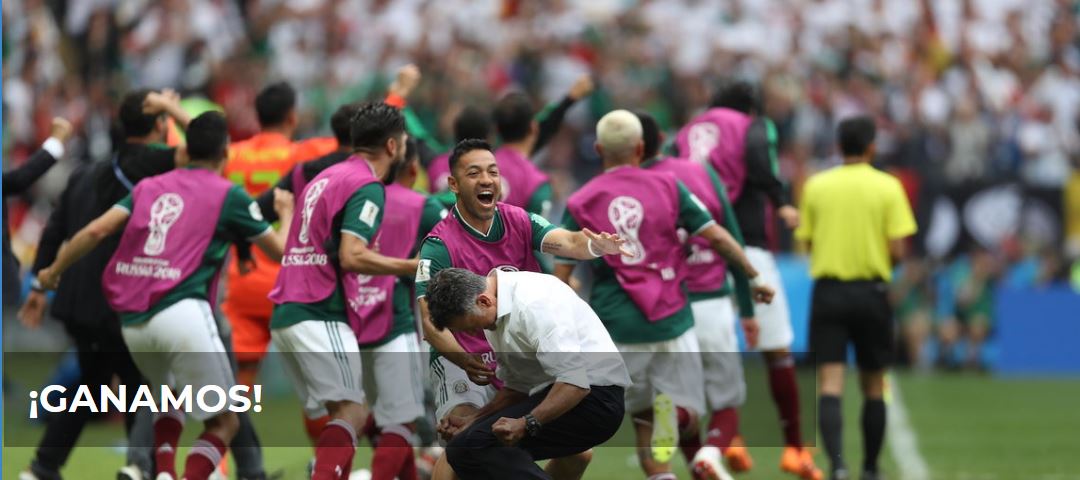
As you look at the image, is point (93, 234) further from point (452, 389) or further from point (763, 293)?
point (763, 293)

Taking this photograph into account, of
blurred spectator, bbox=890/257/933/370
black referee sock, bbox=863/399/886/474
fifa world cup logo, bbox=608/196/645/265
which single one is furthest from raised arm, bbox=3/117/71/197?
blurred spectator, bbox=890/257/933/370

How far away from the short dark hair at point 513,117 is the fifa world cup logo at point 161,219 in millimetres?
2659

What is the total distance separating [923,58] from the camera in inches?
1023

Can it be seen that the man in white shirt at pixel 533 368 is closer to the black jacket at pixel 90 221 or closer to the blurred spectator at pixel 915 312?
the black jacket at pixel 90 221

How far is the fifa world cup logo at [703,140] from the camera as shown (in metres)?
12.4

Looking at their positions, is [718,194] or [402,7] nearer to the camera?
[718,194]

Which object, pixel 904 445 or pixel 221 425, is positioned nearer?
pixel 221 425

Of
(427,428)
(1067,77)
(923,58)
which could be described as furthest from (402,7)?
(427,428)

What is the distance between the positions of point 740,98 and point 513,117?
1.81 metres

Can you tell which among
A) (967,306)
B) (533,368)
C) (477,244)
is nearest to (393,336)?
(477,244)

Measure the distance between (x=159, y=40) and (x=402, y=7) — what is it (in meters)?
4.24

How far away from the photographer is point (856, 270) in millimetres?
12109

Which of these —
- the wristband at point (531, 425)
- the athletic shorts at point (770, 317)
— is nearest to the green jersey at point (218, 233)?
the wristband at point (531, 425)

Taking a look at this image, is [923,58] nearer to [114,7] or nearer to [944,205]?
[944,205]
